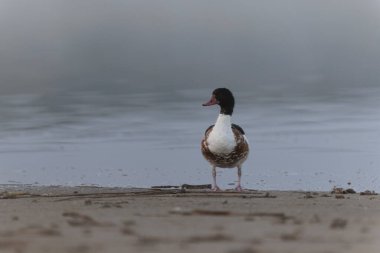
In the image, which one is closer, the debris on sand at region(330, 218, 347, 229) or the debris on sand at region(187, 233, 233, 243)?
the debris on sand at region(187, 233, 233, 243)

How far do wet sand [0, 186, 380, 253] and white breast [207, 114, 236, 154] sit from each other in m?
3.08

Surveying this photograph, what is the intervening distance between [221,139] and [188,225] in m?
5.85

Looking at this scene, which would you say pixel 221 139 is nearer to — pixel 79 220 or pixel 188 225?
pixel 79 220

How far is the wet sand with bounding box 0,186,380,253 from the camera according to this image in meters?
5.09

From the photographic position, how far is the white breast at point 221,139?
38.1 ft

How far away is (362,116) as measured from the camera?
18.7 metres

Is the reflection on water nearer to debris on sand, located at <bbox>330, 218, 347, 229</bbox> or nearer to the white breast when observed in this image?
the white breast

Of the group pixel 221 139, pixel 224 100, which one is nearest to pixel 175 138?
pixel 224 100

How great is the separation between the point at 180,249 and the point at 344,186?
6711mm

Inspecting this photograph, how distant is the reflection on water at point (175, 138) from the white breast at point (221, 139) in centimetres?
51

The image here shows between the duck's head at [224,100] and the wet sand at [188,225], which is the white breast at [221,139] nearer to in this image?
the duck's head at [224,100]

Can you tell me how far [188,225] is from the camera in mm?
5891

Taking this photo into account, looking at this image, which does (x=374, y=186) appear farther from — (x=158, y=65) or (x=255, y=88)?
(x=158, y=65)

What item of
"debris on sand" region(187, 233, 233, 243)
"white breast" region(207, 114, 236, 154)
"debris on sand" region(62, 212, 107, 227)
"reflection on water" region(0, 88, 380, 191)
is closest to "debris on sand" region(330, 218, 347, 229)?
"debris on sand" region(187, 233, 233, 243)
